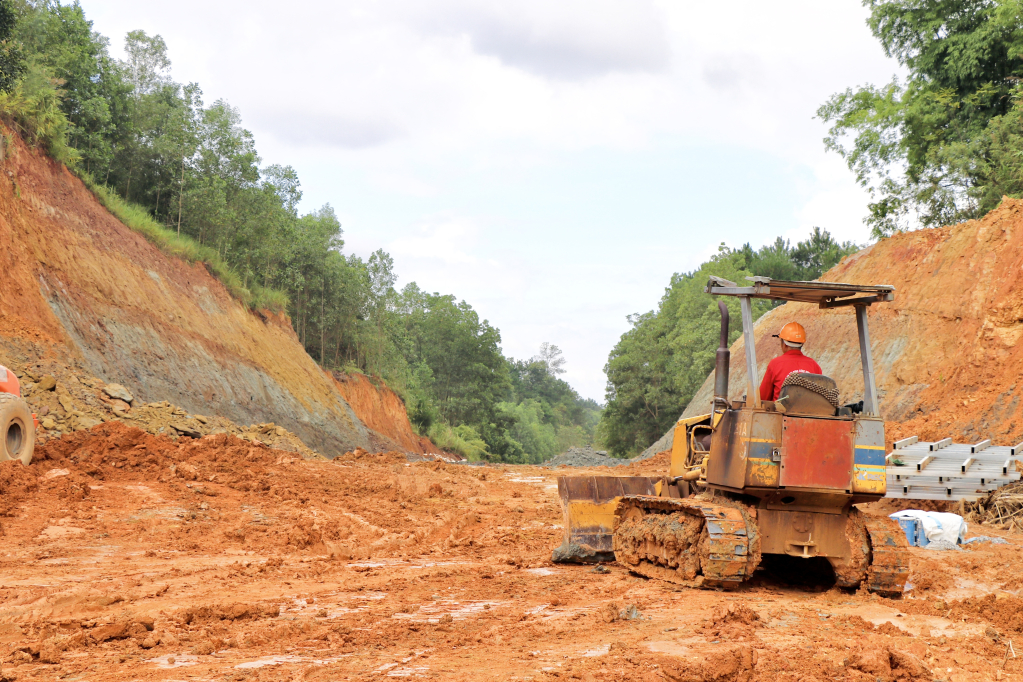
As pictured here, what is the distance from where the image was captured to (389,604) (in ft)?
23.0

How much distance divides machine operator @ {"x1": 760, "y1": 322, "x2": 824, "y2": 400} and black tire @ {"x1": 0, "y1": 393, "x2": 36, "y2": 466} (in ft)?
36.7

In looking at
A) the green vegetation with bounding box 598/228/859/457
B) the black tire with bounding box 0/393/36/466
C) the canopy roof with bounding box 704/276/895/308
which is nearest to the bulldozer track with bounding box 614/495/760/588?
the canopy roof with bounding box 704/276/895/308

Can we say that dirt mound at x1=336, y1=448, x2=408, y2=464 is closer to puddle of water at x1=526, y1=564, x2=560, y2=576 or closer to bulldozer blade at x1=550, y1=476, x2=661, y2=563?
bulldozer blade at x1=550, y1=476, x2=661, y2=563

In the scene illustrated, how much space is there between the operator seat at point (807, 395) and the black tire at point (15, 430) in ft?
37.4

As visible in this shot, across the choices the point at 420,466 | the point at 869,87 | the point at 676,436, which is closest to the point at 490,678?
the point at 676,436

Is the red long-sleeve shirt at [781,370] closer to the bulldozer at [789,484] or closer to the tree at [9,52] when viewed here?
the bulldozer at [789,484]

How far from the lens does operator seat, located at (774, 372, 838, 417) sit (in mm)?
7121

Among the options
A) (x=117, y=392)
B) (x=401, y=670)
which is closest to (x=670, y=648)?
(x=401, y=670)

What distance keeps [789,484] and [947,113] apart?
30.9 meters

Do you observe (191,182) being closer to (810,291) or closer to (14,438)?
(14,438)

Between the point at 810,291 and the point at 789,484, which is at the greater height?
the point at 810,291

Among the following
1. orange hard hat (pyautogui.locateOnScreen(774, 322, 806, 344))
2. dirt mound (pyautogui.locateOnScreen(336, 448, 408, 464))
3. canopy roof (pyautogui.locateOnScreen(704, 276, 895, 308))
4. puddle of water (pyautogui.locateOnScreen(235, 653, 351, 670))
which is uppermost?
canopy roof (pyautogui.locateOnScreen(704, 276, 895, 308))

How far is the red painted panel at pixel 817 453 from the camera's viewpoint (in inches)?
276

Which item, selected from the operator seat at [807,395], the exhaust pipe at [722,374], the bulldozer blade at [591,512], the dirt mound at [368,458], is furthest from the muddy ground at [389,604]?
the dirt mound at [368,458]
